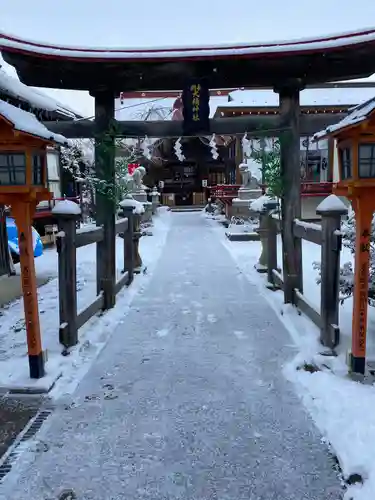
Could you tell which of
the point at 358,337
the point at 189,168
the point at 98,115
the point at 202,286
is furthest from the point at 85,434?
the point at 189,168

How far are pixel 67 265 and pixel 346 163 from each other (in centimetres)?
316

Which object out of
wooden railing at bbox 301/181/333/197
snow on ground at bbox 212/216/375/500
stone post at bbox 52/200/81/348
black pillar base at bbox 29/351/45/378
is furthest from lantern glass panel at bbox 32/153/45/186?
wooden railing at bbox 301/181/333/197

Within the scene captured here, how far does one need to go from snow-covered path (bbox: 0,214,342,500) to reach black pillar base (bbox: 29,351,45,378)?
1.45ft

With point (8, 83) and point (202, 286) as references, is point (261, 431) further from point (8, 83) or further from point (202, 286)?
point (8, 83)

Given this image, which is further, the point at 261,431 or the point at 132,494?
the point at 261,431

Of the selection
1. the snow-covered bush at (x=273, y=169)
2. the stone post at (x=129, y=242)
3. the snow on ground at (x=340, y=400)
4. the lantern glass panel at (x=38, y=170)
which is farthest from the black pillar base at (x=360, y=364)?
the stone post at (x=129, y=242)

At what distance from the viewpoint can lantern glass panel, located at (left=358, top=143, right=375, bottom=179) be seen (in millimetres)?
3900

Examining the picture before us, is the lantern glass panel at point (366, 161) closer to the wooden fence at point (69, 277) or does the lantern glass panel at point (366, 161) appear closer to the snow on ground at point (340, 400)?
the snow on ground at point (340, 400)

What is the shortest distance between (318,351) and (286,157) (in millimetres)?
3100

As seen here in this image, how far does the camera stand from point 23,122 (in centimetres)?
386

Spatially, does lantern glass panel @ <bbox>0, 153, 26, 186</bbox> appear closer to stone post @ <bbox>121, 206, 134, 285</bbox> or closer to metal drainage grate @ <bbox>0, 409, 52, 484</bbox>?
metal drainage grate @ <bbox>0, 409, 52, 484</bbox>

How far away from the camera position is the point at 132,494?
2.78 m

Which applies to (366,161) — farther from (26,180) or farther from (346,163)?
(26,180)

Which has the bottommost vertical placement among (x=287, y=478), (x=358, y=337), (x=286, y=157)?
(x=287, y=478)
